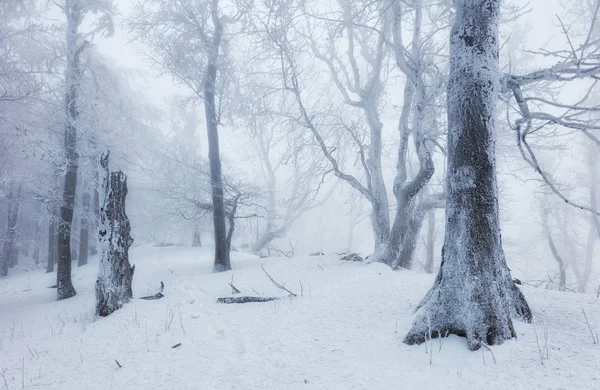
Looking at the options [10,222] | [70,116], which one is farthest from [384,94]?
[10,222]

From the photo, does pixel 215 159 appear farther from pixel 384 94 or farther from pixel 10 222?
pixel 10 222

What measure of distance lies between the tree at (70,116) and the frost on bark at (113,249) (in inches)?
166

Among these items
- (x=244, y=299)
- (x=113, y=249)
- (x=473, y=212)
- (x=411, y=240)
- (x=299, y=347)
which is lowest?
(x=299, y=347)

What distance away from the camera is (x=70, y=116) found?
981 centimetres

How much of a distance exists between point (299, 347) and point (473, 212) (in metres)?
2.36

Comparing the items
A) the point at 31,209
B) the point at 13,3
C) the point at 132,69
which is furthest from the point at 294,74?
the point at 31,209

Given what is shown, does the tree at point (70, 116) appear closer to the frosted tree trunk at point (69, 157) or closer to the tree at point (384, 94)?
the frosted tree trunk at point (69, 157)

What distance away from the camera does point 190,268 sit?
11.5 metres

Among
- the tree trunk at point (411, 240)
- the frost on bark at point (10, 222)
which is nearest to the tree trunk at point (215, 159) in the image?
the tree trunk at point (411, 240)

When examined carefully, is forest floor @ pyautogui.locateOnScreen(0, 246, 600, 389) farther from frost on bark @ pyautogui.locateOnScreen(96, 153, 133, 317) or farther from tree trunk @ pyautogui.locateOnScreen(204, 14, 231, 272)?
tree trunk @ pyautogui.locateOnScreen(204, 14, 231, 272)

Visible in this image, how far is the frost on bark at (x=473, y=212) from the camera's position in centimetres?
312

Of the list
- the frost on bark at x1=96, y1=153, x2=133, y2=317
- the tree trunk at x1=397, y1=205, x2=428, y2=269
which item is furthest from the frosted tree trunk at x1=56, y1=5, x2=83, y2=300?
the tree trunk at x1=397, y1=205, x2=428, y2=269

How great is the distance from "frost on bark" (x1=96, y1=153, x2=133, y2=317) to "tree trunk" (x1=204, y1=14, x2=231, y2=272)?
3.77 metres

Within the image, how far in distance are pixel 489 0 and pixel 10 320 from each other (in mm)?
10798
